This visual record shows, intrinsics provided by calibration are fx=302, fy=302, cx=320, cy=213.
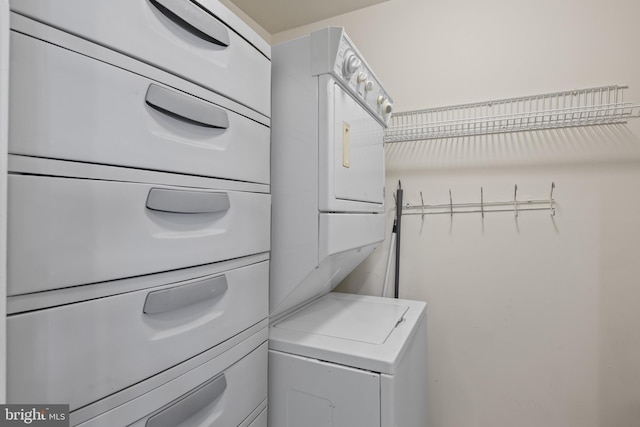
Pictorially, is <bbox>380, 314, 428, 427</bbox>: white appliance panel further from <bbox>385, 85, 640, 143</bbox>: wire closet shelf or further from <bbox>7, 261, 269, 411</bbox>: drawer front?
<bbox>385, 85, 640, 143</bbox>: wire closet shelf

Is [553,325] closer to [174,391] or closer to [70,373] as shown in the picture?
[174,391]

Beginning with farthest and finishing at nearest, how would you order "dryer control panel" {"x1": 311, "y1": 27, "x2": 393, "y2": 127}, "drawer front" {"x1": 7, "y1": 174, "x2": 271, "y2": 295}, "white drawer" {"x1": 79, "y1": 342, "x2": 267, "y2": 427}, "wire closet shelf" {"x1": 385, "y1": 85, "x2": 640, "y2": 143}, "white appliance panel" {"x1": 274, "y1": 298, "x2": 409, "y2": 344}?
1. "wire closet shelf" {"x1": 385, "y1": 85, "x2": 640, "y2": 143}
2. "white appliance panel" {"x1": 274, "y1": 298, "x2": 409, "y2": 344}
3. "dryer control panel" {"x1": 311, "y1": 27, "x2": 393, "y2": 127}
4. "white drawer" {"x1": 79, "y1": 342, "x2": 267, "y2": 427}
5. "drawer front" {"x1": 7, "y1": 174, "x2": 271, "y2": 295}

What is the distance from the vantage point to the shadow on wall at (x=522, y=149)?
6.09ft

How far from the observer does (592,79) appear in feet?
6.23

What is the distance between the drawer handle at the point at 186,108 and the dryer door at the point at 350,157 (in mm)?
472

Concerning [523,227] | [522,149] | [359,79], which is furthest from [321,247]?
[522,149]

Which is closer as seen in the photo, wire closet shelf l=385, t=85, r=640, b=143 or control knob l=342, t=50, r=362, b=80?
control knob l=342, t=50, r=362, b=80

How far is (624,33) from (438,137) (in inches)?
46.9

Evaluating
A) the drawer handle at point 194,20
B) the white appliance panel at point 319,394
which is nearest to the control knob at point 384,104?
the drawer handle at point 194,20

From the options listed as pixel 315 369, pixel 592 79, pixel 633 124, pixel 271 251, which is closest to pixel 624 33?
pixel 592 79

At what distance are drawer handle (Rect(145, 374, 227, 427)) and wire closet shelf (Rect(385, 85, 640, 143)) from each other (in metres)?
1.93

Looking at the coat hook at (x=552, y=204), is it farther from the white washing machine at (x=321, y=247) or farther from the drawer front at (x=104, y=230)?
the drawer front at (x=104, y=230)

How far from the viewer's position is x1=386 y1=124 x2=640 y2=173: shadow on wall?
1856 mm

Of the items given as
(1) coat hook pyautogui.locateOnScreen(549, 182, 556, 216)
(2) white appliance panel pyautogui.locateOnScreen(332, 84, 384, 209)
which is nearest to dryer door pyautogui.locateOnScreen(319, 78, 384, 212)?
(2) white appliance panel pyautogui.locateOnScreen(332, 84, 384, 209)
